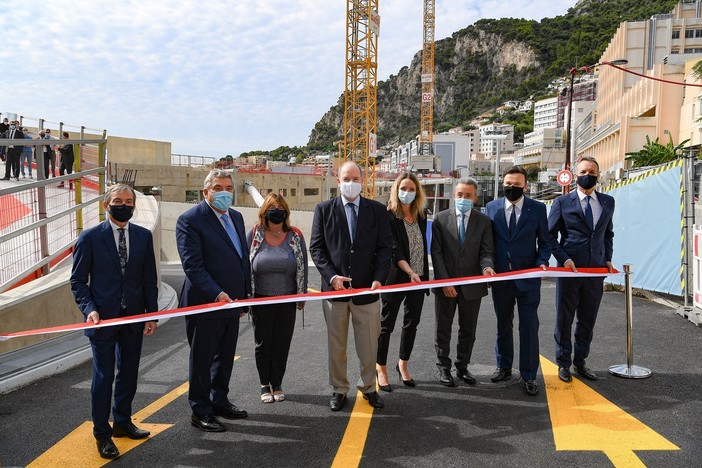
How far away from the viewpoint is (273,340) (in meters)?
4.61

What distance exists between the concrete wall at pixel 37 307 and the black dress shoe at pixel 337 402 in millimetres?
3272

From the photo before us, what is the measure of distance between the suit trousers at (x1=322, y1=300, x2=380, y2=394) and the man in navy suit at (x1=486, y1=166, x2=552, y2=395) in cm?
128

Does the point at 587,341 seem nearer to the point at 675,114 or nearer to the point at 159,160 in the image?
the point at 159,160

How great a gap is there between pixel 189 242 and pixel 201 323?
0.63 meters

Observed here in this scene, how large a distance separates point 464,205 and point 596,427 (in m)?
2.13

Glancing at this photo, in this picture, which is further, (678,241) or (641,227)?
(641,227)

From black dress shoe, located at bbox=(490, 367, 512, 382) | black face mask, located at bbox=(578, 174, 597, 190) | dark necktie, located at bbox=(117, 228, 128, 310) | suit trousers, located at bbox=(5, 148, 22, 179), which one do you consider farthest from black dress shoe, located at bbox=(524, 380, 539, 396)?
suit trousers, located at bbox=(5, 148, 22, 179)

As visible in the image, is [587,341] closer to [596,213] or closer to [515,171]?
[596,213]

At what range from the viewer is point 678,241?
820cm

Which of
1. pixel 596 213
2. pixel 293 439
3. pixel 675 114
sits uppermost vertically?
pixel 675 114

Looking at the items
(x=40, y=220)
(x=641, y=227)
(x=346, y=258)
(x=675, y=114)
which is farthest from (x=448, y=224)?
(x=675, y=114)

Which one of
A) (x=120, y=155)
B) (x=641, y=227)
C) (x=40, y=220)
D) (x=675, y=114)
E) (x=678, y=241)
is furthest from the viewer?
(x=675, y=114)

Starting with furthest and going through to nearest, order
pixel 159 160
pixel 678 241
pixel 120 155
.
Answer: pixel 159 160
pixel 120 155
pixel 678 241

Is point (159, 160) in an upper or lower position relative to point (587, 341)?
upper
